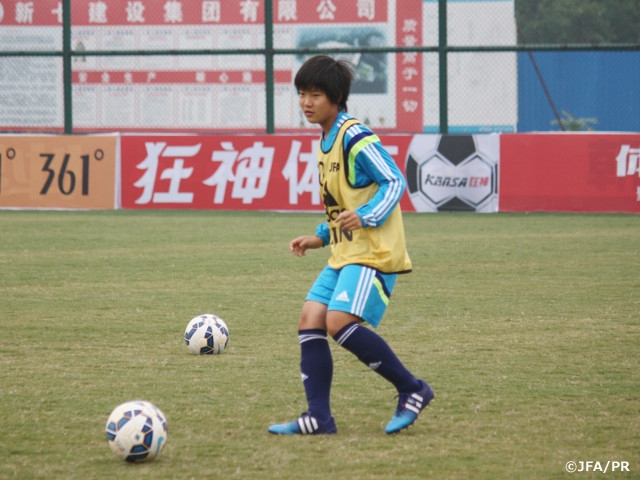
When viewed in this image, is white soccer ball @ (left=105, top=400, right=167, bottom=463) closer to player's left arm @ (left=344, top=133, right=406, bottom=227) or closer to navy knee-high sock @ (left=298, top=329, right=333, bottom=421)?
navy knee-high sock @ (left=298, top=329, right=333, bottom=421)

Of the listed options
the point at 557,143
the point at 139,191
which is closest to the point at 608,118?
the point at 557,143

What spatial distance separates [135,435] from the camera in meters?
4.10

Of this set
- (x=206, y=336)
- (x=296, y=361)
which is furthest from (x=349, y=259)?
→ (x=206, y=336)

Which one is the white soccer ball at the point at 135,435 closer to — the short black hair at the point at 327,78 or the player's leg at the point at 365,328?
the player's leg at the point at 365,328

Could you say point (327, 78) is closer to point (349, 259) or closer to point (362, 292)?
point (349, 259)

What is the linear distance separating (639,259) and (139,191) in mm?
8389

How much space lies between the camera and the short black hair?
459cm

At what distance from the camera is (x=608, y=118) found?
28.4m

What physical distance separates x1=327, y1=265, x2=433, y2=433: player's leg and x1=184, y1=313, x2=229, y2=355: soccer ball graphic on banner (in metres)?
1.93

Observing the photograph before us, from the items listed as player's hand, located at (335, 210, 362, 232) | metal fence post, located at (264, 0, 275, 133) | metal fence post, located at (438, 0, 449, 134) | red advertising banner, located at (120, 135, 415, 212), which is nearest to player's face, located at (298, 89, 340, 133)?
player's hand, located at (335, 210, 362, 232)

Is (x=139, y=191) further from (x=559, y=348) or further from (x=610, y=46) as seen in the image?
(x=559, y=348)

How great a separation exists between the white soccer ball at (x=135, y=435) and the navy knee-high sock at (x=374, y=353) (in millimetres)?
837

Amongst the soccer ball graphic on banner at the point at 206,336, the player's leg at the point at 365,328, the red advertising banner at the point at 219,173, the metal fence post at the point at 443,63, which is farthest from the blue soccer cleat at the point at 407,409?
the metal fence post at the point at 443,63

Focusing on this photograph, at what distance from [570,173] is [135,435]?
12.2 meters
